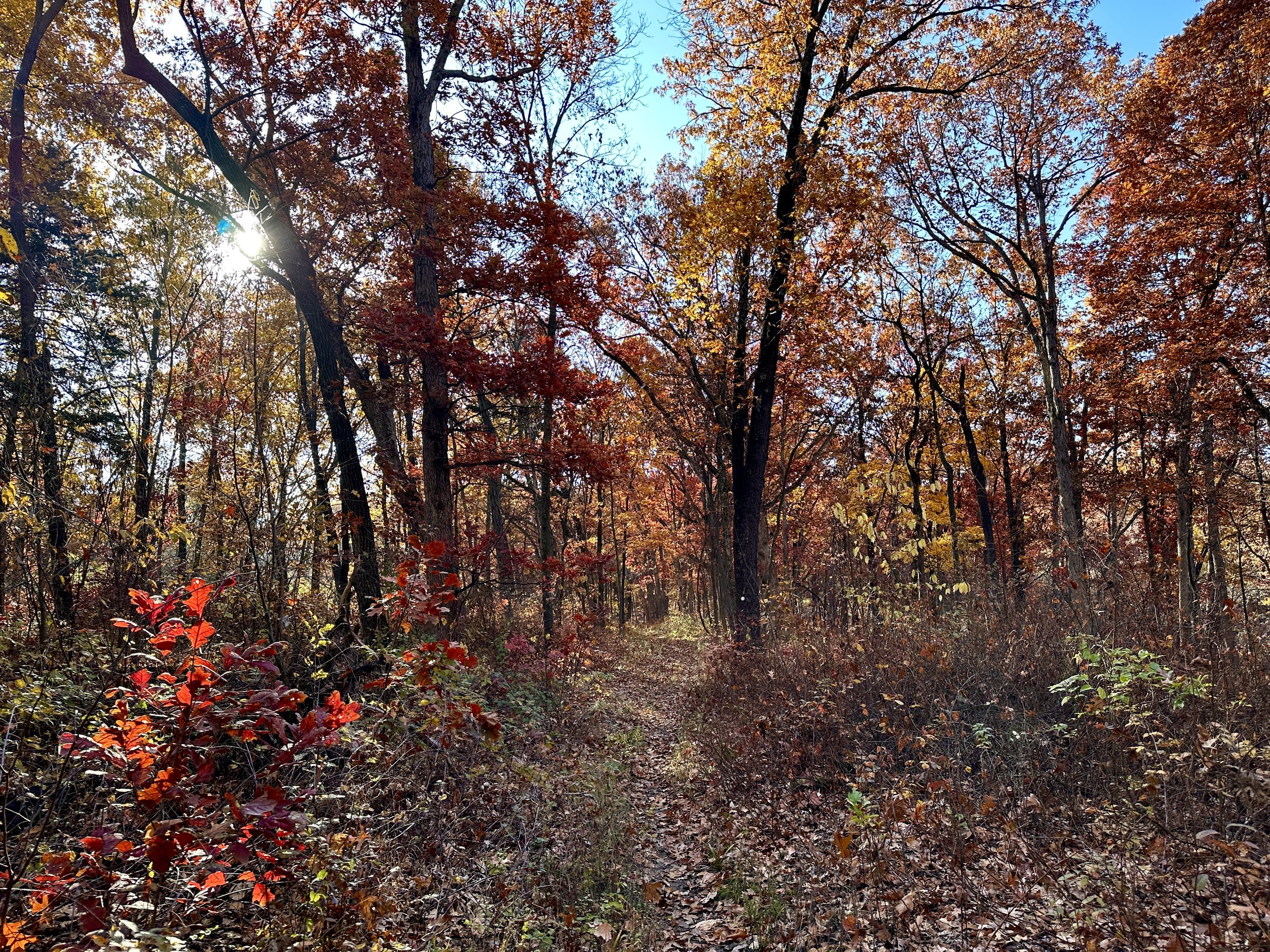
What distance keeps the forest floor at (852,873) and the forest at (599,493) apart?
37 millimetres

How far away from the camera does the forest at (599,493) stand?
359 cm

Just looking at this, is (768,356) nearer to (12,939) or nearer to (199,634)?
(199,634)

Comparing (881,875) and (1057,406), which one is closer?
(881,875)

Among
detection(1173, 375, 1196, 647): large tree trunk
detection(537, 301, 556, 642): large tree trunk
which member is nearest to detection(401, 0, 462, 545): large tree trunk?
detection(537, 301, 556, 642): large tree trunk

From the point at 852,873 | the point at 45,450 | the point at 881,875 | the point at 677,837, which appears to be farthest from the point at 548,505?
the point at 881,875

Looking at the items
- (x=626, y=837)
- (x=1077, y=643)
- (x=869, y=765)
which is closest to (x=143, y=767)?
(x=626, y=837)

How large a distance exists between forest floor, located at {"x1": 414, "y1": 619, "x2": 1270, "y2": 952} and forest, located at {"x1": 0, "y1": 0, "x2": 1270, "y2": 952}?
0.04 metres

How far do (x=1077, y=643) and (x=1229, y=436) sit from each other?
10849mm

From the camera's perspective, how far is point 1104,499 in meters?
17.6

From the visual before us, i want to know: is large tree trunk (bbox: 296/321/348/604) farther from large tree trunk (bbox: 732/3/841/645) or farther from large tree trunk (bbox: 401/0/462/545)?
large tree trunk (bbox: 732/3/841/645)

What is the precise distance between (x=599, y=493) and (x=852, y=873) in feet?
51.5

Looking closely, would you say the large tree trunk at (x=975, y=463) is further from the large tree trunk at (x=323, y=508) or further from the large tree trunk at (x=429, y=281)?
the large tree trunk at (x=323, y=508)

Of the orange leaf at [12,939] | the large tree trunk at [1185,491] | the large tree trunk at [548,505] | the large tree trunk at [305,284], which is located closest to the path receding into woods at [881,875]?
the orange leaf at [12,939]

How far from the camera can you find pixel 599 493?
19.8 meters
